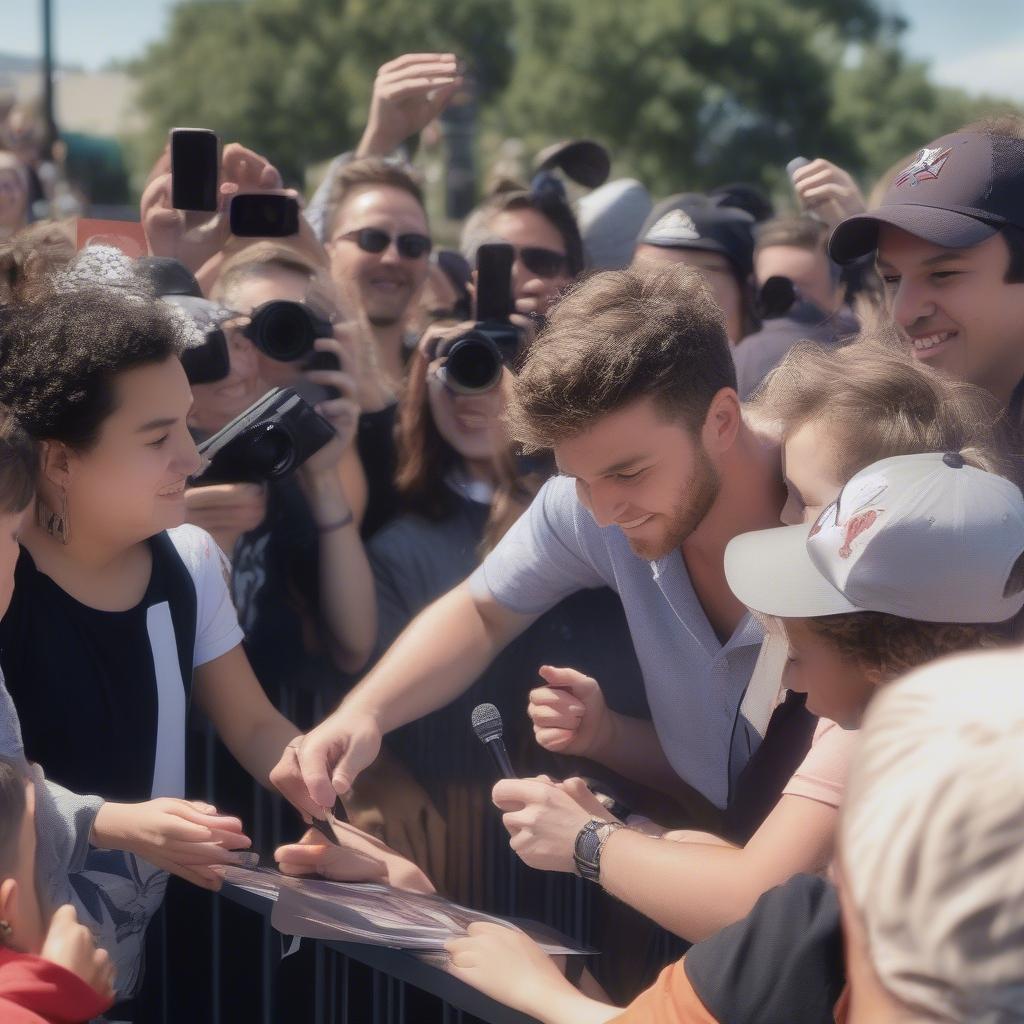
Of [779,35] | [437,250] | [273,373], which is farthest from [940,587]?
[779,35]

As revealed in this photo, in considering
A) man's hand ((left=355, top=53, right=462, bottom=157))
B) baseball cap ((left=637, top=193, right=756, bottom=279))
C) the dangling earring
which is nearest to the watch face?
the dangling earring

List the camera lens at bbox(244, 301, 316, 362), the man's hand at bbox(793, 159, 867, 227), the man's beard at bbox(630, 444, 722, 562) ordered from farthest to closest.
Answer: the man's hand at bbox(793, 159, 867, 227), the camera lens at bbox(244, 301, 316, 362), the man's beard at bbox(630, 444, 722, 562)

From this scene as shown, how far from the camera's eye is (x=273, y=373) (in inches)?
131

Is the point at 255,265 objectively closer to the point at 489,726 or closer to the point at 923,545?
the point at 489,726

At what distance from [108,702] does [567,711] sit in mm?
816

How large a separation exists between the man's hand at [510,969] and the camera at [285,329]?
5.27 feet

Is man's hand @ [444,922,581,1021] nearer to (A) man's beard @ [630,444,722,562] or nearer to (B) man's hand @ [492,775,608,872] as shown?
(B) man's hand @ [492,775,608,872]

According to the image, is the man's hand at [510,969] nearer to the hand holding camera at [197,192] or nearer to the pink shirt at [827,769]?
the pink shirt at [827,769]

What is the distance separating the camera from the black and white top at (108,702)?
237 cm

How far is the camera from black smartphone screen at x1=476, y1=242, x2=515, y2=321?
3420 mm

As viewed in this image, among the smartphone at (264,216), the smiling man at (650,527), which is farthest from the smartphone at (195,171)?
the smiling man at (650,527)

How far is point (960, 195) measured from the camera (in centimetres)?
273

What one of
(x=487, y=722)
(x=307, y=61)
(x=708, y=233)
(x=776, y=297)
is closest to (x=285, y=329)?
(x=487, y=722)

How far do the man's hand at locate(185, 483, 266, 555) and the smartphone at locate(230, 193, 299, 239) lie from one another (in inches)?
30.6
